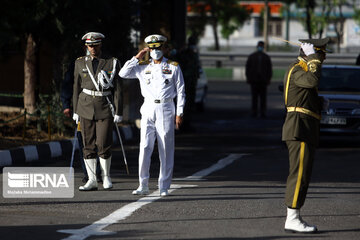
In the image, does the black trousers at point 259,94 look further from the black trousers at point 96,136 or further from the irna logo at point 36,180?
the black trousers at point 96,136

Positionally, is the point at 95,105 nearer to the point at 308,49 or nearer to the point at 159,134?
the point at 159,134

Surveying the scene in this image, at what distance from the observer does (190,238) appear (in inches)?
294

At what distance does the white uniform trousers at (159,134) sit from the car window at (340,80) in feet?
24.4

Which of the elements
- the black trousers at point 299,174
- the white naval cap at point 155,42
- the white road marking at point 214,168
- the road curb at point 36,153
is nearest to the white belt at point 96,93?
the white naval cap at point 155,42

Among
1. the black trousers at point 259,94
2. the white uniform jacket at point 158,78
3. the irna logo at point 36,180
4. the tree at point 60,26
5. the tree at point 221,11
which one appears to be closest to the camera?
the white uniform jacket at point 158,78

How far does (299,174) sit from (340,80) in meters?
9.39

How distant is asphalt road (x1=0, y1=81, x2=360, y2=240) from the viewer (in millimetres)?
7785

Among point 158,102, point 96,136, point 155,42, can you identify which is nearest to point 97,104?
point 96,136

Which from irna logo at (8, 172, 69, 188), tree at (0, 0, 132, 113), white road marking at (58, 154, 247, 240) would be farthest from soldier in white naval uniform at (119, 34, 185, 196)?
tree at (0, 0, 132, 113)

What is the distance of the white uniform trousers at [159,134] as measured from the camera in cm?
988

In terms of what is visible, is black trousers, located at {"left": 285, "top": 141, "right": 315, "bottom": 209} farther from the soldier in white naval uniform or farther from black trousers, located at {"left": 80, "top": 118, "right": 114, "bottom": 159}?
black trousers, located at {"left": 80, "top": 118, "right": 114, "bottom": 159}

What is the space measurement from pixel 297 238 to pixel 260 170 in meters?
5.14

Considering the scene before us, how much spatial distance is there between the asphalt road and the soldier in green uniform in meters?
0.31

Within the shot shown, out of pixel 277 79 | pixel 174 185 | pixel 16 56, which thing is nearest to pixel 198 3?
pixel 277 79
